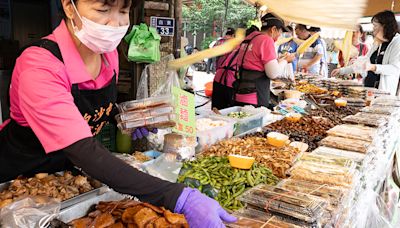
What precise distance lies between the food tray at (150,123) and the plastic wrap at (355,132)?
172 cm

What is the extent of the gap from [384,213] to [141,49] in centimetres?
354

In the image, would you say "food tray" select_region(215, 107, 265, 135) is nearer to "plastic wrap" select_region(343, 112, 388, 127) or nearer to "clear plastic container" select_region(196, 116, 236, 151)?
"clear plastic container" select_region(196, 116, 236, 151)

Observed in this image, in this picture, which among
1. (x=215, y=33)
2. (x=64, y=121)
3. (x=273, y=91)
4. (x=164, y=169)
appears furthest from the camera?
(x=215, y=33)

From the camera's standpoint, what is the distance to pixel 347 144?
281 cm

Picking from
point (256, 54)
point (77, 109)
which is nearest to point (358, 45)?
point (256, 54)

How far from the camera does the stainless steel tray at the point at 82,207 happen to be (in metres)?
1.36

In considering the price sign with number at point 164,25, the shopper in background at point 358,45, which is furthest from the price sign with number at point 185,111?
the shopper in background at point 358,45

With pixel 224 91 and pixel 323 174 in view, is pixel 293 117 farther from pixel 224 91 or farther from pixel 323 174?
pixel 323 174

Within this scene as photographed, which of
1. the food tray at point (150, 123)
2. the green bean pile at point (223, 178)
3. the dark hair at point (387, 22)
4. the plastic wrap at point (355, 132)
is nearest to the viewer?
the green bean pile at point (223, 178)

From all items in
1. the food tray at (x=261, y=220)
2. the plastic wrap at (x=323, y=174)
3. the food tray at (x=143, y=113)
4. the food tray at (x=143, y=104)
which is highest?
the food tray at (x=143, y=104)

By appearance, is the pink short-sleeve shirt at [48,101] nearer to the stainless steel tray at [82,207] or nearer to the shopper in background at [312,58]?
the stainless steel tray at [82,207]

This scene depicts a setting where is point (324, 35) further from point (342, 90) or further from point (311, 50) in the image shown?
point (342, 90)

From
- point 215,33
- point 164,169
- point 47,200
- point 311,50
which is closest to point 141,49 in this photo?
point 164,169

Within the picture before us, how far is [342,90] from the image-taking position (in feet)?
18.7
